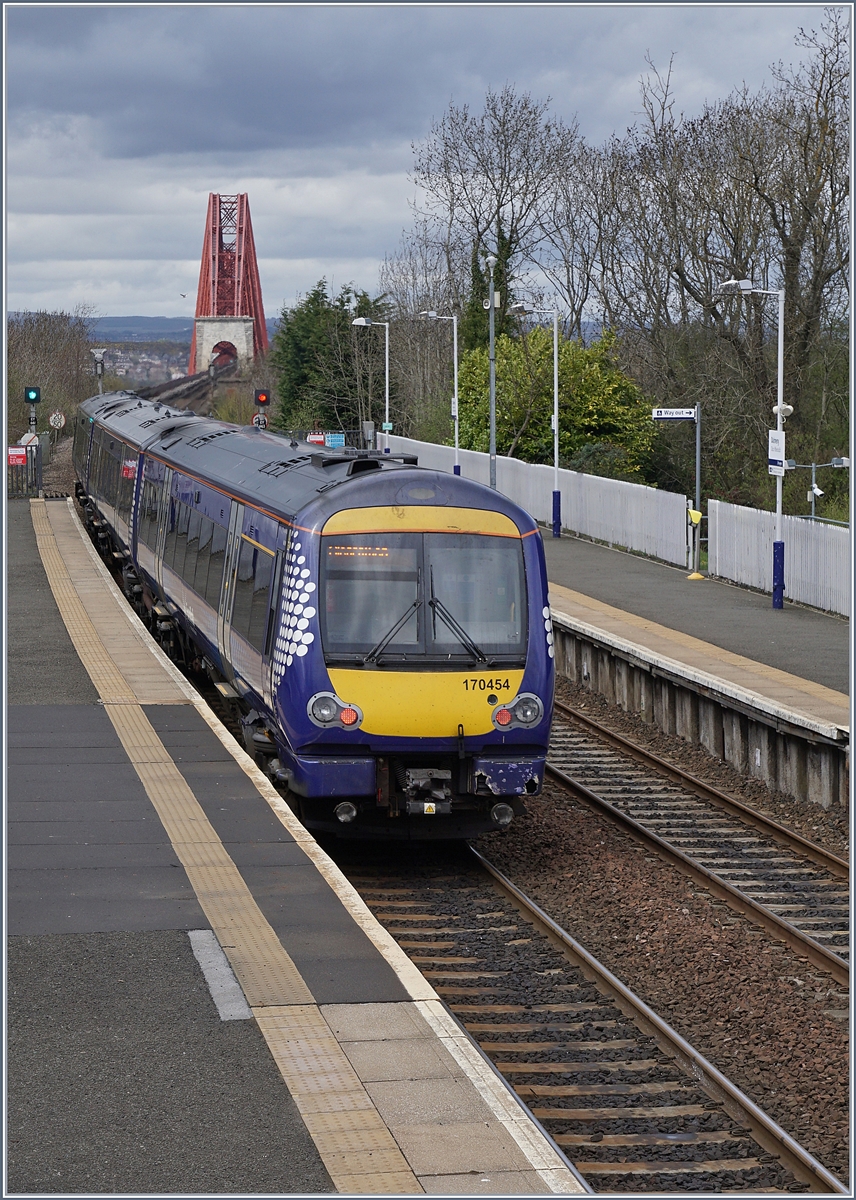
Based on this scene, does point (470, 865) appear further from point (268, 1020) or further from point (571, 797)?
point (268, 1020)

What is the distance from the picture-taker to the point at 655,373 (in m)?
47.0

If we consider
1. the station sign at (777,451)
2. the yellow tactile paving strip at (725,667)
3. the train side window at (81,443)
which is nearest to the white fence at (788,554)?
the station sign at (777,451)

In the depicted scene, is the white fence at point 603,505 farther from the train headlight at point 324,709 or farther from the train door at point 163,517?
the train headlight at point 324,709

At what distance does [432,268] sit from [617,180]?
Result: 11.9 m

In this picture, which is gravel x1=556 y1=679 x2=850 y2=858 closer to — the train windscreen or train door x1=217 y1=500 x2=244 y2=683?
the train windscreen

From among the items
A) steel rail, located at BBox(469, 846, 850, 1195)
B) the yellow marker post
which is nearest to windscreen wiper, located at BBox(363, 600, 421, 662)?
steel rail, located at BBox(469, 846, 850, 1195)

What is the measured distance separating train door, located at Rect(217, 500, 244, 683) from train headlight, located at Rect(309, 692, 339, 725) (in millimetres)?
3388

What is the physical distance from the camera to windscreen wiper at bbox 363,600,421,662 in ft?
37.9

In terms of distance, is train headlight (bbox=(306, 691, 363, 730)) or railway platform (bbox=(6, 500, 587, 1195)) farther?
train headlight (bbox=(306, 691, 363, 730))

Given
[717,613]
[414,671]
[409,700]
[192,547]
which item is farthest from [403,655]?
[717,613]

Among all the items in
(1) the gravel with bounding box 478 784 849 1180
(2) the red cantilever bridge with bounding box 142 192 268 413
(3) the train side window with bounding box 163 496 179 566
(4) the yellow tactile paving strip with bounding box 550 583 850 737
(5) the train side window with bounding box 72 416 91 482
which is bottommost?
(1) the gravel with bounding box 478 784 849 1180

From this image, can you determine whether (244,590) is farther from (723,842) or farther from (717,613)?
(717,613)

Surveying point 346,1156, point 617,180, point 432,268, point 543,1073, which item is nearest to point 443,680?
point 543,1073

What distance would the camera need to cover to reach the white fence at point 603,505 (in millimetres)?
29938
